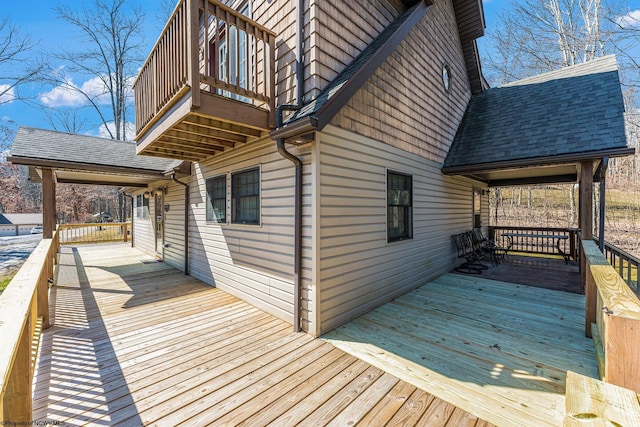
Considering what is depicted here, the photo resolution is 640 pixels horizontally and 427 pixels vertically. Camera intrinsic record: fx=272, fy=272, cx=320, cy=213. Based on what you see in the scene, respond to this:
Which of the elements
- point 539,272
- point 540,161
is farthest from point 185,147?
point 539,272

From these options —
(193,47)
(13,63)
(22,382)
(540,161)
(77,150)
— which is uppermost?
(13,63)

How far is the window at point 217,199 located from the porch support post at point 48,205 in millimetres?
2776

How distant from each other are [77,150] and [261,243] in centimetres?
557

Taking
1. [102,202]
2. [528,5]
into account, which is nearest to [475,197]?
[528,5]

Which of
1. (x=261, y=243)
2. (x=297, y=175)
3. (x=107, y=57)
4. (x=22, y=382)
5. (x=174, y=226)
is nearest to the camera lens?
(x=22, y=382)

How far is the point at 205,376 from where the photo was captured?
8.36ft

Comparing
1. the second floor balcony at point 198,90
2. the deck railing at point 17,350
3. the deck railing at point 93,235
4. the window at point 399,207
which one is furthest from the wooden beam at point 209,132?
the deck railing at point 93,235

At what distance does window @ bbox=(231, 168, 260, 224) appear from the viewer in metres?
4.32

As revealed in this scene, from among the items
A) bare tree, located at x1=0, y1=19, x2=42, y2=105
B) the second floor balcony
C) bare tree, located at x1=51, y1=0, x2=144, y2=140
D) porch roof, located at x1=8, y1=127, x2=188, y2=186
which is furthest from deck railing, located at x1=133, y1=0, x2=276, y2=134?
bare tree, located at x1=51, y1=0, x2=144, y2=140

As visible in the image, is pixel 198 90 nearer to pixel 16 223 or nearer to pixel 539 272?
pixel 539 272

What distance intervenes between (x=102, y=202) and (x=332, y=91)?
3735 cm

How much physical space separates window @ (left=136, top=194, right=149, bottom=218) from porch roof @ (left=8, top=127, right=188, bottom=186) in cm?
170

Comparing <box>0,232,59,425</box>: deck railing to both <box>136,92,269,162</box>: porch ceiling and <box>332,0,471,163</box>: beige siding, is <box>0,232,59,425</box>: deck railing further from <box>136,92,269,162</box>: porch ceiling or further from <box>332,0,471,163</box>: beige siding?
<box>332,0,471,163</box>: beige siding

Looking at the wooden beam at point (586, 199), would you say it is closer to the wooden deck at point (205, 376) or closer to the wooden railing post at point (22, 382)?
the wooden deck at point (205, 376)
